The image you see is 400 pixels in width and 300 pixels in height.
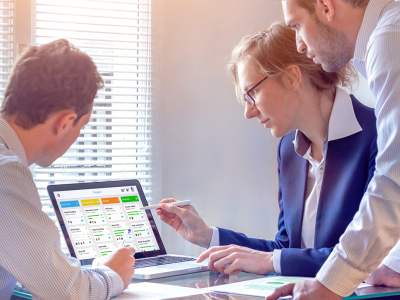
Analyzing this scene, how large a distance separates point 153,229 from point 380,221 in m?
0.91

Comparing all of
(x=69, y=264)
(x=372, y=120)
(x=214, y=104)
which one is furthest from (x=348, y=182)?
(x=214, y=104)

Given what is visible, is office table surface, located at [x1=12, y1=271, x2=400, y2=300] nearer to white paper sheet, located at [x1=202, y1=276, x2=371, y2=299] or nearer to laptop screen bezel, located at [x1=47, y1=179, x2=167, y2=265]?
white paper sheet, located at [x1=202, y1=276, x2=371, y2=299]

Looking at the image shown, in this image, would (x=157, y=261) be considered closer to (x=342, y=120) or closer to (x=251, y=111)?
(x=251, y=111)

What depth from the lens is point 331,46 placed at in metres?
1.35

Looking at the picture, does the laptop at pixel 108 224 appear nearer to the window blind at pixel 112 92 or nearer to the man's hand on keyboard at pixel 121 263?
the man's hand on keyboard at pixel 121 263

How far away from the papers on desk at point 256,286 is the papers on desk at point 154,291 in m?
0.08

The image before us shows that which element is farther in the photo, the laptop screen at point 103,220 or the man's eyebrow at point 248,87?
the man's eyebrow at point 248,87

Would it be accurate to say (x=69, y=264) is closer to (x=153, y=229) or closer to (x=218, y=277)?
(x=218, y=277)

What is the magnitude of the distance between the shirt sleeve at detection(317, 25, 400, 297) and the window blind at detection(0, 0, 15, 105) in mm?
1859

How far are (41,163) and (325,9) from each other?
2.99ft

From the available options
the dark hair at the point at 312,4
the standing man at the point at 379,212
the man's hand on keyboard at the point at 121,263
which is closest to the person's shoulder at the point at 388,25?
the standing man at the point at 379,212

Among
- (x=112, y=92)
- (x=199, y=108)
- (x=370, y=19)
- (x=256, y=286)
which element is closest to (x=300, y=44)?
(x=370, y=19)

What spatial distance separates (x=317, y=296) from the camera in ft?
3.26

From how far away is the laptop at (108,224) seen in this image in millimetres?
1497
